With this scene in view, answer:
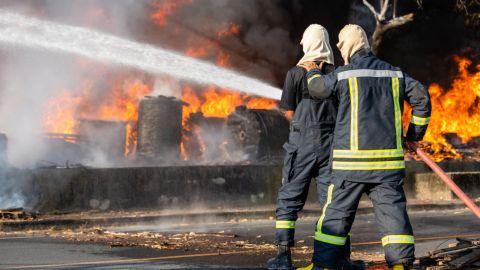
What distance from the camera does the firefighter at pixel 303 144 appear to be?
6383 mm

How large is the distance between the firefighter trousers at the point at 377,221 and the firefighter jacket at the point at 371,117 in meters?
0.08

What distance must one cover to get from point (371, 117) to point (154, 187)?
7.23m

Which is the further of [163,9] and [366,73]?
[163,9]

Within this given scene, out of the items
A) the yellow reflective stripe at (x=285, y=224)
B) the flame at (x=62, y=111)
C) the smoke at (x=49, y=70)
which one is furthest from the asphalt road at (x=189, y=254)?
the smoke at (x=49, y=70)

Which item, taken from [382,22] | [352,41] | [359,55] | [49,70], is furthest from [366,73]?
[49,70]

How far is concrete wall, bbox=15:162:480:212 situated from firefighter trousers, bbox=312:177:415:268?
6847mm

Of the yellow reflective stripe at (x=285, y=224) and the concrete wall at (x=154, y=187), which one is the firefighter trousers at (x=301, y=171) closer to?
the yellow reflective stripe at (x=285, y=224)

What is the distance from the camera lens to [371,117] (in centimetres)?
561

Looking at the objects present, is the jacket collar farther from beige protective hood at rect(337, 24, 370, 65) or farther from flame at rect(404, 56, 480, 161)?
flame at rect(404, 56, 480, 161)

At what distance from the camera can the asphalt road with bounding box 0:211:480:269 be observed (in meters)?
6.98

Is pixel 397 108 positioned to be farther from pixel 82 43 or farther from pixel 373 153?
pixel 82 43

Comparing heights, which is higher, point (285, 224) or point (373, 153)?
point (373, 153)

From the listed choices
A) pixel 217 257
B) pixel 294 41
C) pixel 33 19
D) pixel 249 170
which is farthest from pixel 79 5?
pixel 217 257

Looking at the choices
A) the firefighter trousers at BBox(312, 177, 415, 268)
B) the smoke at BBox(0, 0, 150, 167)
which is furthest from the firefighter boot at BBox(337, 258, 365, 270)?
the smoke at BBox(0, 0, 150, 167)
